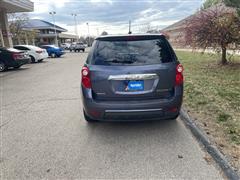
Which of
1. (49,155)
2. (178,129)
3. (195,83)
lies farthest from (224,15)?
(49,155)

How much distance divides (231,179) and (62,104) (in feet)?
15.1

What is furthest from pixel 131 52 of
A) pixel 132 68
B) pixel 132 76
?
pixel 132 76

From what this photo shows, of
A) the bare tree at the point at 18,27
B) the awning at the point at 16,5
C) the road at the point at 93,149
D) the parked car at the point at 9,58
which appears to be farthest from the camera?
the bare tree at the point at 18,27

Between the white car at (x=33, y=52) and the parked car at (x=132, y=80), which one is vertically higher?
the parked car at (x=132, y=80)

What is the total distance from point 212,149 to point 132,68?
5.78 ft

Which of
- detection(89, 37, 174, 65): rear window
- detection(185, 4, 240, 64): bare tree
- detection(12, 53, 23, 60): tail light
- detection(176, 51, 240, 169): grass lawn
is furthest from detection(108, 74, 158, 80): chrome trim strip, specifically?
detection(12, 53, 23, 60): tail light

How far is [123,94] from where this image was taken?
142 inches

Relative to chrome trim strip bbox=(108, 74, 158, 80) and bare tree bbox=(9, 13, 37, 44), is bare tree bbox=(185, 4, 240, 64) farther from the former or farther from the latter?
bare tree bbox=(9, 13, 37, 44)

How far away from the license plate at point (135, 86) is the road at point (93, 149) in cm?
92

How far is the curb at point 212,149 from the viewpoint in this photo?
280cm

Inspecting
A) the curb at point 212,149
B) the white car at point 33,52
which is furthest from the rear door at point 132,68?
the white car at point 33,52

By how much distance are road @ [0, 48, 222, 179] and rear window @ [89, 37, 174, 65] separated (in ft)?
4.45

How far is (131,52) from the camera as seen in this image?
3777 millimetres

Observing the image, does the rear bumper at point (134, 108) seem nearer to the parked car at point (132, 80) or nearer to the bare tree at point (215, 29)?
the parked car at point (132, 80)
